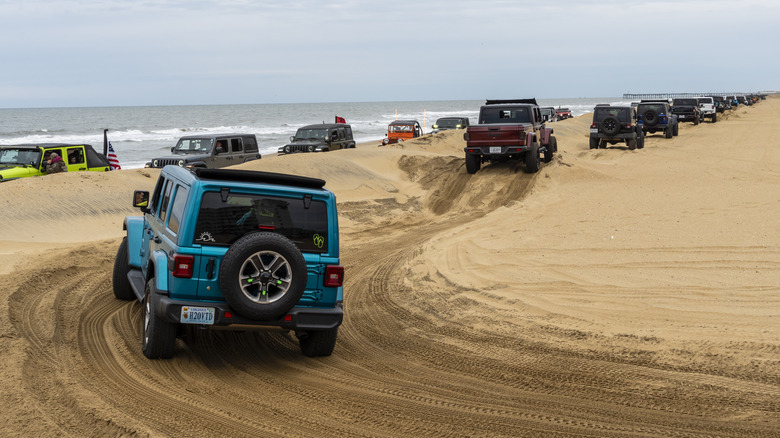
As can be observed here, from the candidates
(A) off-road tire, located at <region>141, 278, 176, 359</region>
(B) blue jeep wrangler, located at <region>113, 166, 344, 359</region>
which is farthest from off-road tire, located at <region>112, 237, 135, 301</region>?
(A) off-road tire, located at <region>141, 278, 176, 359</region>

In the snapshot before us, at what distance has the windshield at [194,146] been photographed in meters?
21.5

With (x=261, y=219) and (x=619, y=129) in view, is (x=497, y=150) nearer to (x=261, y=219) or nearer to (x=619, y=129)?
(x=619, y=129)

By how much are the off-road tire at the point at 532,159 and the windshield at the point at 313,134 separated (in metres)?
9.79

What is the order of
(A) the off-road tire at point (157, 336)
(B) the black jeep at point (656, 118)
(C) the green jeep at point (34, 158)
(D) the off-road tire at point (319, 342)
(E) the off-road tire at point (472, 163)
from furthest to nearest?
(B) the black jeep at point (656, 118) → (E) the off-road tire at point (472, 163) → (C) the green jeep at point (34, 158) → (D) the off-road tire at point (319, 342) → (A) the off-road tire at point (157, 336)

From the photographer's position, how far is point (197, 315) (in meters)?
6.01

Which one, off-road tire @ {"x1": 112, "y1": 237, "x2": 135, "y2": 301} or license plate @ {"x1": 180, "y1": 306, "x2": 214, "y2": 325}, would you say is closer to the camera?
license plate @ {"x1": 180, "y1": 306, "x2": 214, "y2": 325}

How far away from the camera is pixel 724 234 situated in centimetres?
1136

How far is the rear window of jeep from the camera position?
6113mm

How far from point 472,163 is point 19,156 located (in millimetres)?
12168

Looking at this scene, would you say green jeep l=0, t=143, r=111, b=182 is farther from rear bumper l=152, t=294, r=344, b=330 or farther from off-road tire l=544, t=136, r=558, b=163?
rear bumper l=152, t=294, r=344, b=330

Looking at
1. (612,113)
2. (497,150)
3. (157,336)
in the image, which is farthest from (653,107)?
(157,336)

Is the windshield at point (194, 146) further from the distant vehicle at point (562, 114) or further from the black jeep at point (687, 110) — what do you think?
the distant vehicle at point (562, 114)

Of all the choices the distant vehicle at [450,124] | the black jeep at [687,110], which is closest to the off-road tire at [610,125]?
the distant vehicle at [450,124]

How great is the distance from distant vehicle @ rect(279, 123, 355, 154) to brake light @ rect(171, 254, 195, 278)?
20823 millimetres
